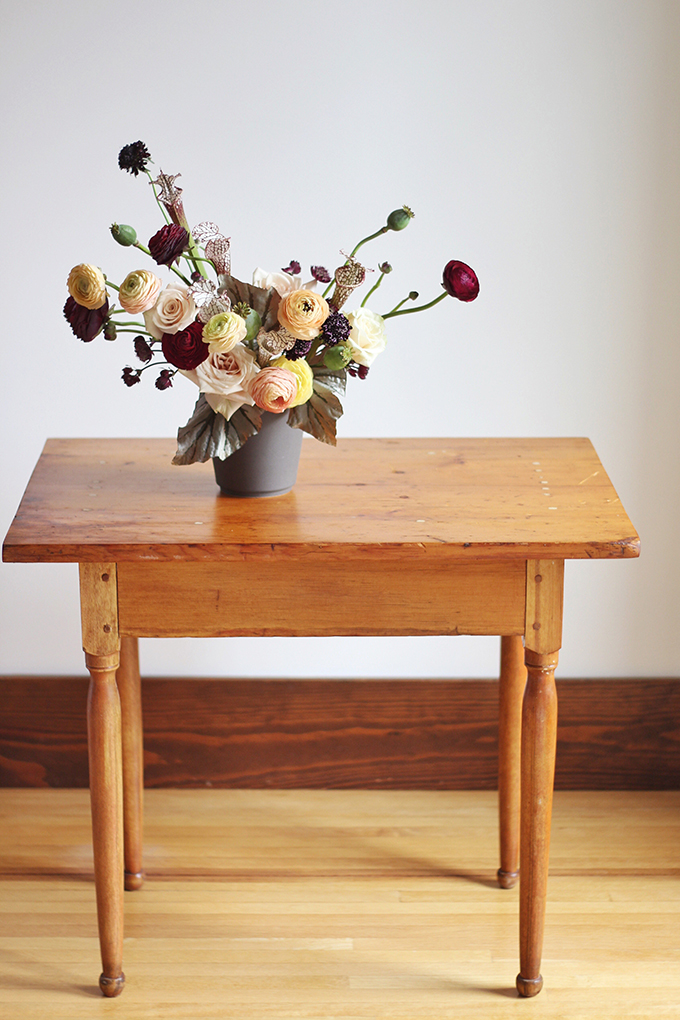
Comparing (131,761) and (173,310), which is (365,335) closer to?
(173,310)

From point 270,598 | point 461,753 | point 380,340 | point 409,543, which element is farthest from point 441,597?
point 461,753

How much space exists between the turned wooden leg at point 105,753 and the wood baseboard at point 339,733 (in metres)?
0.63

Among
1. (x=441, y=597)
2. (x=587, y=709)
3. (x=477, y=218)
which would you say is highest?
(x=477, y=218)

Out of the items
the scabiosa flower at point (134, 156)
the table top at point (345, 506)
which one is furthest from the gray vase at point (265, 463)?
the scabiosa flower at point (134, 156)

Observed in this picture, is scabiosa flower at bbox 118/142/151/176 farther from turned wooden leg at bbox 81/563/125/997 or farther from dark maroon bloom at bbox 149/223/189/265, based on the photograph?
turned wooden leg at bbox 81/563/125/997

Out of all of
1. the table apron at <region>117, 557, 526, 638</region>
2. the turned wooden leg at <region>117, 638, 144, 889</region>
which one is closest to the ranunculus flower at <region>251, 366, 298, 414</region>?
the table apron at <region>117, 557, 526, 638</region>

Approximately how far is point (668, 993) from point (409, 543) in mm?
874

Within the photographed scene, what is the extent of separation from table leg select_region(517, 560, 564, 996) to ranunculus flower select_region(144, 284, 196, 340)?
23.9 inches

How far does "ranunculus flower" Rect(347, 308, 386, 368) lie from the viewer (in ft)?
5.28

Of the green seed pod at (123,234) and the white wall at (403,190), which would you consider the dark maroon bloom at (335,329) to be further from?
the white wall at (403,190)

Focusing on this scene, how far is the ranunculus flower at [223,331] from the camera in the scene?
151 centimetres

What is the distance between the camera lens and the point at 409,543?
150 cm

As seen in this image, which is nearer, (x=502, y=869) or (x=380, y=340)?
(x=380, y=340)

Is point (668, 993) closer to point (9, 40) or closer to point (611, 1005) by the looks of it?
point (611, 1005)
